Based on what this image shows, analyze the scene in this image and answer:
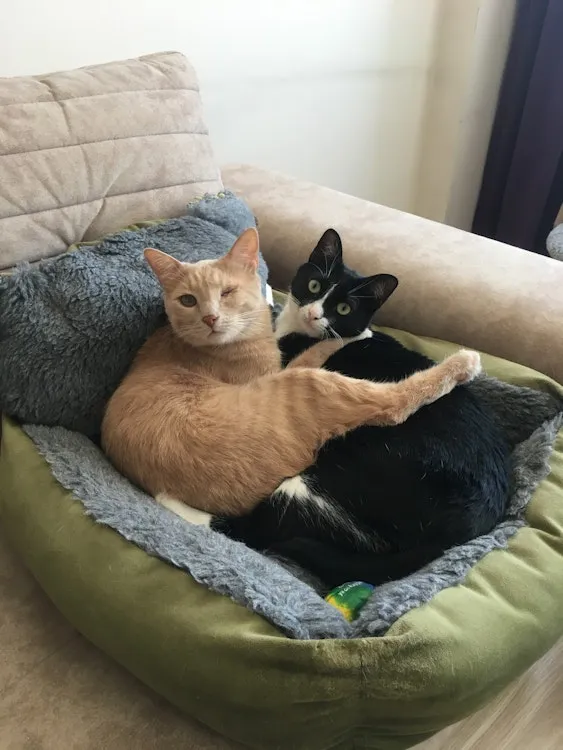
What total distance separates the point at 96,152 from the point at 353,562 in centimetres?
95

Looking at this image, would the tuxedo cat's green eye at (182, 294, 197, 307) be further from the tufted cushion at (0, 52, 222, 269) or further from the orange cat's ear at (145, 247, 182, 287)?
the tufted cushion at (0, 52, 222, 269)

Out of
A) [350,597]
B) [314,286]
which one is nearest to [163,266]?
[314,286]

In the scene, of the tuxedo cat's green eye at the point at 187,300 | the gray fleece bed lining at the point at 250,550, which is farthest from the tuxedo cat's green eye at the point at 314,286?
the gray fleece bed lining at the point at 250,550

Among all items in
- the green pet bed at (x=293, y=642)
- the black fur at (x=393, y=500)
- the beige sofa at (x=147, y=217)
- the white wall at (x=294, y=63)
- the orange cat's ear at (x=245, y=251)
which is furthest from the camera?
the white wall at (x=294, y=63)

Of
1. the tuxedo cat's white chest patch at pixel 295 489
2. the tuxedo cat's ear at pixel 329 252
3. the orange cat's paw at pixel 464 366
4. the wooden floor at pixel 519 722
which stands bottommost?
the wooden floor at pixel 519 722

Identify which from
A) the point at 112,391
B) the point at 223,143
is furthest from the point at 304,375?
the point at 223,143

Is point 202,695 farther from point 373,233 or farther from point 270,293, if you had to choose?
point 373,233

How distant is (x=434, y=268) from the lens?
152 cm

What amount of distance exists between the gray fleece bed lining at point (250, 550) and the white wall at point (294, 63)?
3.40 ft

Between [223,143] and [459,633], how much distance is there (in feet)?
5.62

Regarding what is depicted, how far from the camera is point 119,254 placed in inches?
52.4

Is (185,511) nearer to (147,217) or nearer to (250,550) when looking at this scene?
(250,550)

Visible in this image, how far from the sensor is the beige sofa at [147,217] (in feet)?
3.02

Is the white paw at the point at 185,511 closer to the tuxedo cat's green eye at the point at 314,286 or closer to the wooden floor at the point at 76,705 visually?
the wooden floor at the point at 76,705
